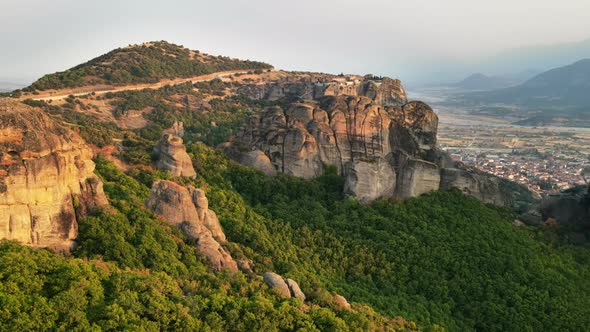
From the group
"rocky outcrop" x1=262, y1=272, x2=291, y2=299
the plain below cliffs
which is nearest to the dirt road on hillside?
the plain below cliffs

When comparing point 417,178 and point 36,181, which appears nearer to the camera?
point 36,181

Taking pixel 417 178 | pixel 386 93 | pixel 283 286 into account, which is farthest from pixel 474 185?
pixel 386 93

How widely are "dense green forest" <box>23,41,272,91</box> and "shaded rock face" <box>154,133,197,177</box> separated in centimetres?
3698

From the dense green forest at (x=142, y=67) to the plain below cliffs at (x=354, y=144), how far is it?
117 ft

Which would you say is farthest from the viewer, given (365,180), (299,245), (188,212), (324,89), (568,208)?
(324,89)

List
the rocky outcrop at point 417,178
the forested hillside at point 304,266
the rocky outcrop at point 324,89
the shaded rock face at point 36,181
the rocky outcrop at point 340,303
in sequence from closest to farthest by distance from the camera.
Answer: the forested hillside at point 304,266, the shaded rock face at point 36,181, the rocky outcrop at point 340,303, the rocky outcrop at point 417,178, the rocky outcrop at point 324,89

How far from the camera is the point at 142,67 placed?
74750 mm

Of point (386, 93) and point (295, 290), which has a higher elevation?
point (386, 93)

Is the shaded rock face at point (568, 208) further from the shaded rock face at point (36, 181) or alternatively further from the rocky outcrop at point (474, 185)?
the shaded rock face at point (36, 181)

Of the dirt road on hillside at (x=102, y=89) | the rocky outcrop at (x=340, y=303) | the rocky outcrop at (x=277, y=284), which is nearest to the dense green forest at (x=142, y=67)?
the dirt road on hillside at (x=102, y=89)

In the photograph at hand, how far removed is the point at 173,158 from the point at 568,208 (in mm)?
27126

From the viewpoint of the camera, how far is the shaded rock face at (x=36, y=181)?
16375mm

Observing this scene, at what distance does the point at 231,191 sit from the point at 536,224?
2062 cm

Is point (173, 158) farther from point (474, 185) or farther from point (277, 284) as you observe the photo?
point (474, 185)
